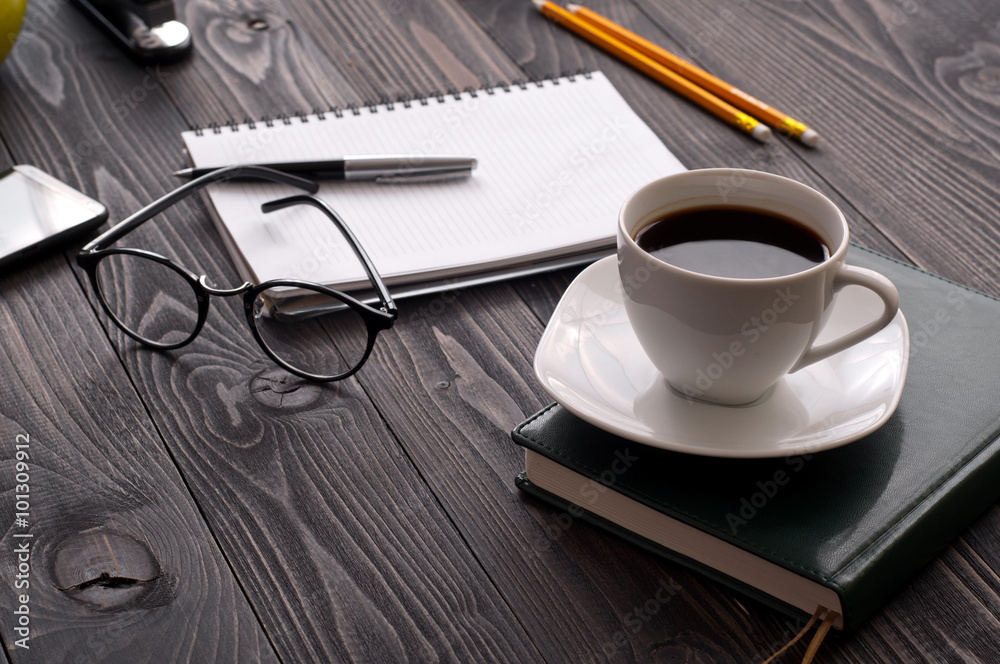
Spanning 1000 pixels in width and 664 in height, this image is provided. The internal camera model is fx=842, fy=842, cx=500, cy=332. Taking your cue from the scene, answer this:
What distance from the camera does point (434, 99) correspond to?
103 centimetres

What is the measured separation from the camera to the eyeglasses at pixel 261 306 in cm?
72

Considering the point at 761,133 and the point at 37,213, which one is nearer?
the point at 37,213

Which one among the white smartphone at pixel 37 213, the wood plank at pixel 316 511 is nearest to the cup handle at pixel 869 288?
the wood plank at pixel 316 511

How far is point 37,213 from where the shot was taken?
33.3 inches

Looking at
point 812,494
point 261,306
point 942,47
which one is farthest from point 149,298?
point 942,47

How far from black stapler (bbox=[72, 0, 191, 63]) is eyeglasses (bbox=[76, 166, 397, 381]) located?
342 mm

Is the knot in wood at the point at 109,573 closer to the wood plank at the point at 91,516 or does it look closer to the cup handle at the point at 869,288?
the wood plank at the point at 91,516

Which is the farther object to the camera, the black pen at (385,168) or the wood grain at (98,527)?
the black pen at (385,168)

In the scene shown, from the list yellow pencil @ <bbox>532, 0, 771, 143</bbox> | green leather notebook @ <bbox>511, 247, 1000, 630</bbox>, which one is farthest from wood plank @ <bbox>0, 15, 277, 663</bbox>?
yellow pencil @ <bbox>532, 0, 771, 143</bbox>

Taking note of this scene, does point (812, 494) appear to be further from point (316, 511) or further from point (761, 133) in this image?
point (761, 133)

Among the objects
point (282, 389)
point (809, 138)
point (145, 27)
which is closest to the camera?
point (282, 389)

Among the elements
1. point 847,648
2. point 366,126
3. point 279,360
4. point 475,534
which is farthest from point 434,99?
point 847,648

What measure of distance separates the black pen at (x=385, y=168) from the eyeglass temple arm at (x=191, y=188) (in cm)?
1

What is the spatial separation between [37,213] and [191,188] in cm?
16
